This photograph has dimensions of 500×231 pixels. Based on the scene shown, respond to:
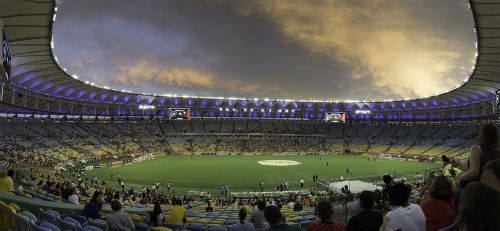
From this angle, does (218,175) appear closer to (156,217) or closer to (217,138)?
(156,217)

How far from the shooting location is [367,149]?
93.2 m

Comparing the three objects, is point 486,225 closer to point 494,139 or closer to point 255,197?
point 494,139

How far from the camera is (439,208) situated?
4.61 m

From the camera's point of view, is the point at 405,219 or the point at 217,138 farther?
the point at 217,138

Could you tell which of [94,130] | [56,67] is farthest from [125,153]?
[56,67]

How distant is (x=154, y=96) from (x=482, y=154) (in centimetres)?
9555

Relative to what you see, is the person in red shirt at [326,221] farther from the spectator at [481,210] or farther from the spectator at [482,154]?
the spectator at [482,154]

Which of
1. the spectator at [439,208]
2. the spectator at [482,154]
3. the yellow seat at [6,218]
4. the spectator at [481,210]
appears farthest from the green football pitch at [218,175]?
the spectator at [481,210]

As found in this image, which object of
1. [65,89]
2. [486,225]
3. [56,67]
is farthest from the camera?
[65,89]

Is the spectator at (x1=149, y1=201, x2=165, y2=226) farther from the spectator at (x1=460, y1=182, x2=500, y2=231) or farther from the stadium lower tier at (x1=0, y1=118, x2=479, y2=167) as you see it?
the stadium lower tier at (x1=0, y1=118, x2=479, y2=167)

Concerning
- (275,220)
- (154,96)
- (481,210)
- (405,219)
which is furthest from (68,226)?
(154,96)

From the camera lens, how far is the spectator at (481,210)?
269cm

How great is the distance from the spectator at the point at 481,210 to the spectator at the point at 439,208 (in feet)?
6.61

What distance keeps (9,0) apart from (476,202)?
24236mm
